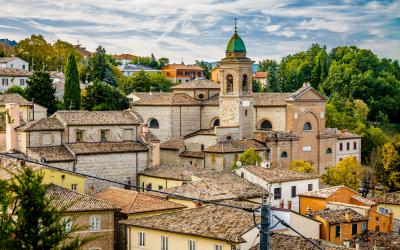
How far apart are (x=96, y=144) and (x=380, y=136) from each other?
33190 millimetres

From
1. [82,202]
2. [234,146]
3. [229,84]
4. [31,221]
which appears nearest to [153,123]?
[229,84]

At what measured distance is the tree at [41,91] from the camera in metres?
53.0

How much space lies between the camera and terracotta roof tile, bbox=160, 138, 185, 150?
49112 millimetres

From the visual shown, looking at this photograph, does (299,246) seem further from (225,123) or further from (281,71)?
(281,71)

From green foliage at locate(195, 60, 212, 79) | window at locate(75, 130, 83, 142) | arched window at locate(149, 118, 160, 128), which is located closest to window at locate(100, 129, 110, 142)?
window at locate(75, 130, 83, 142)

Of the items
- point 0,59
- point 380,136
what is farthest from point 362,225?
point 0,59

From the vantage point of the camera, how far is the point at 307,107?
2108 inches

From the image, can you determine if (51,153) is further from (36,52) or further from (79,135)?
(36,52)

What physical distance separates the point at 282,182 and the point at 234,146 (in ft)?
29.4

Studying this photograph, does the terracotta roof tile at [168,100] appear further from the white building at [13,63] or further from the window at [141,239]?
the window at [141,239]

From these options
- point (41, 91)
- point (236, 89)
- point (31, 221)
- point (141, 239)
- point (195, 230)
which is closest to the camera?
point (31, 221)

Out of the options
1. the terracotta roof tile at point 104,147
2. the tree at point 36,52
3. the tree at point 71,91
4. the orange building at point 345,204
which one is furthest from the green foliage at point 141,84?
the orange building at point 345,204

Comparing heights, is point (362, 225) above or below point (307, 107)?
below

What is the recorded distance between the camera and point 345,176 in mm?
47531
